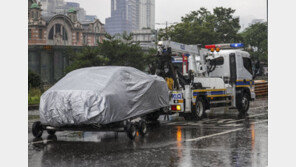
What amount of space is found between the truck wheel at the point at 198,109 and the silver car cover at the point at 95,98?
445 centimetres

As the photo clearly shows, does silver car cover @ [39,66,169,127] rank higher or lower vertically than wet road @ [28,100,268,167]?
higher

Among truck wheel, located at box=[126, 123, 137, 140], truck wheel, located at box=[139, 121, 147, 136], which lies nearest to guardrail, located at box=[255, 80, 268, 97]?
truck wheel, located at box=[139, 121, 147, 136]

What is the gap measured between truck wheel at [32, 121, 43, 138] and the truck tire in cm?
643

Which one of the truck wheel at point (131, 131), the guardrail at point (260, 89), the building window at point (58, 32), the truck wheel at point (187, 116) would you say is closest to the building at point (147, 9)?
the building window at point (58, 32)

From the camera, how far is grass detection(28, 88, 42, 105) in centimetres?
2390

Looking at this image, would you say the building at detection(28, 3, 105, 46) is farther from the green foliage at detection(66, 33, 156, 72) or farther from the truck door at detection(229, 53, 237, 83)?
the truck door at detection(229, 53, 237, 83)

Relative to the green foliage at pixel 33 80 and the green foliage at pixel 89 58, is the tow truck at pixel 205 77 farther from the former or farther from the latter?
the green foliage at pixel 89 58

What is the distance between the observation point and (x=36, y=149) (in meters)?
9.82

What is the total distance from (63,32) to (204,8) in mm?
26029

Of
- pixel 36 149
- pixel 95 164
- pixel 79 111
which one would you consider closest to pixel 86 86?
pixel 79 111

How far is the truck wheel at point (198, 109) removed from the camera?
16308 mm

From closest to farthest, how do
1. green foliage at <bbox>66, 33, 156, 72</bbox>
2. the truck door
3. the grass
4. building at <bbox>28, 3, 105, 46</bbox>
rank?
the truck door → the grass → green foliage at <bbox>66, 33, 156, 72</bbox> → building at <bbox>28, 3, 105, 46</bbox>

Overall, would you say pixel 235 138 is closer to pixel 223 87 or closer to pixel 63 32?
pixel 223 87

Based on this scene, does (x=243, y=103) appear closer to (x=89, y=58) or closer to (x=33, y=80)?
(x=33, y=80)
